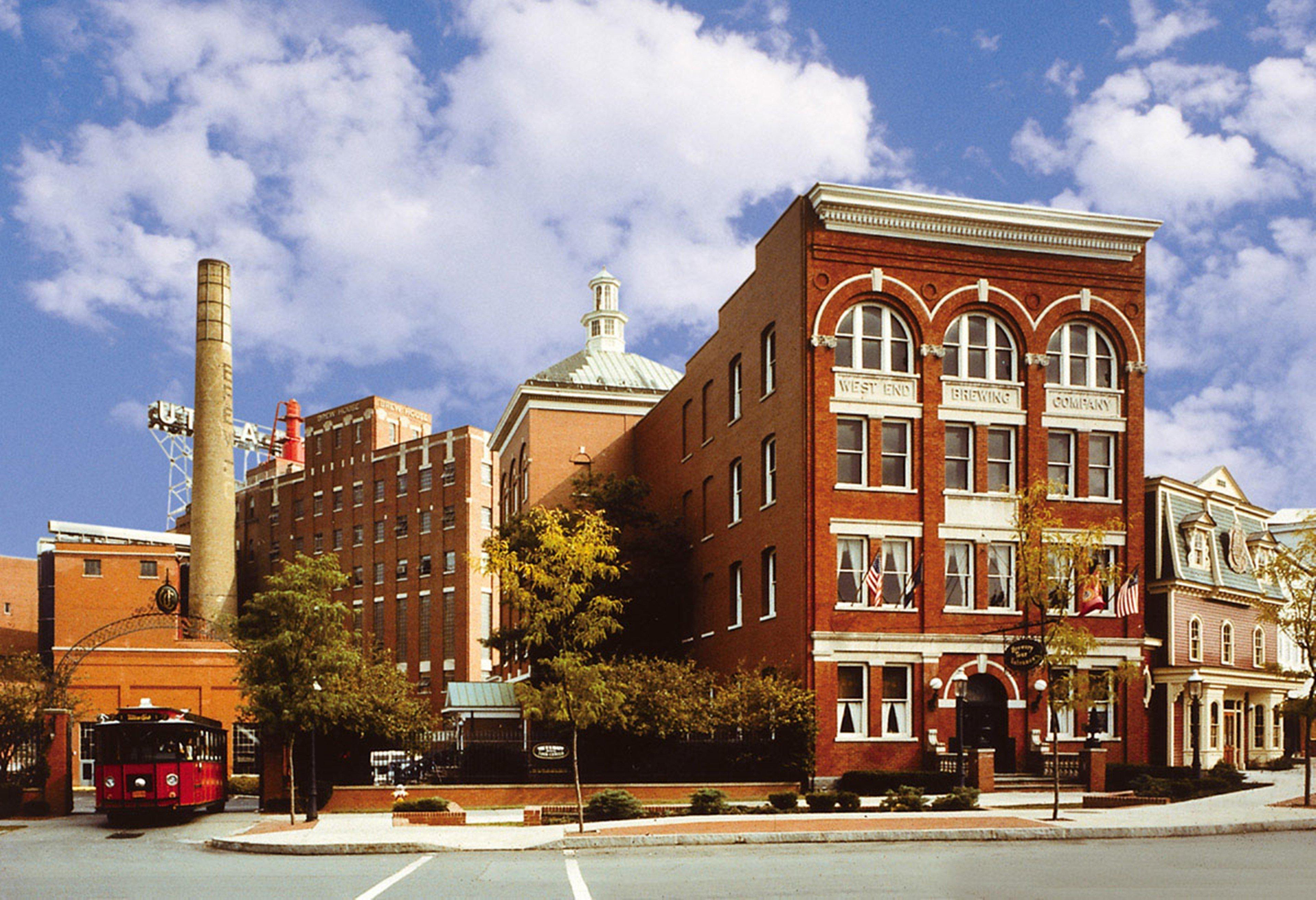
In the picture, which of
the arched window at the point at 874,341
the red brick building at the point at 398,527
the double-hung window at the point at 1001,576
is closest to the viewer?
the arched window at the point at 874,341

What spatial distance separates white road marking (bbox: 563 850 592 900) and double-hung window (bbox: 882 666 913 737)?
18.0m

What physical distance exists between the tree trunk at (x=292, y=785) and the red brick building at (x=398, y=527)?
45.1 metres

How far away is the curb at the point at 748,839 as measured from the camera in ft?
76.5

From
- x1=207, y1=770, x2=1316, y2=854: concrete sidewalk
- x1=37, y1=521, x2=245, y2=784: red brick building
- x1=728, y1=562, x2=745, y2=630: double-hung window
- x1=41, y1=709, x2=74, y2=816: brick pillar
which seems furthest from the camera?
x1=37, y1=521, x2=245, y2=784: red brick building

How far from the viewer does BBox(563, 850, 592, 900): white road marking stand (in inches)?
617

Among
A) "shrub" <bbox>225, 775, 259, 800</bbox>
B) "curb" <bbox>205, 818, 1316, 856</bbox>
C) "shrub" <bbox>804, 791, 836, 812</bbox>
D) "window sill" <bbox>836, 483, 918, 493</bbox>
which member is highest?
"window sill" <bbox>836, 483, 918, 493</bbox>

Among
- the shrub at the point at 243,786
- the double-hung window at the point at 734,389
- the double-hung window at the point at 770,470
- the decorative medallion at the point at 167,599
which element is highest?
the double-hung window at the point at 734,389

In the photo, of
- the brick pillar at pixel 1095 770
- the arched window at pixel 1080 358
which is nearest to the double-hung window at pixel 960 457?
the arched window at pixel 1080 358

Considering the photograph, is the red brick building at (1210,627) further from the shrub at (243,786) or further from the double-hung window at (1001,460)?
the shrub at (243,786)

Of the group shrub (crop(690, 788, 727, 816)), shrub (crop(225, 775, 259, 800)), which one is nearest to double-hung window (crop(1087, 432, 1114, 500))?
shrub (crop(690, 788, 727, 816))

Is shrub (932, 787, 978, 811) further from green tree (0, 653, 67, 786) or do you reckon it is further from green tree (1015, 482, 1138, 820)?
green tree (0, 653, 67, 786)

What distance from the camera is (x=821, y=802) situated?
97.6 feet

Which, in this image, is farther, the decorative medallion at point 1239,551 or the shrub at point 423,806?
the decorative medallion at point 1239,551

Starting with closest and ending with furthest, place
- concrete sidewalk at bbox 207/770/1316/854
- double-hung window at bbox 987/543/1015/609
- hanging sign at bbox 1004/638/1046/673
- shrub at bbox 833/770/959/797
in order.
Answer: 1. concrete sidewalk at bbox 207/770/1316/854
2. hanging sign at bbox 1004/638/1046/673
3. shrub at bbox 833/770/959/797
4. double-hung window at bbox 987/543/1015/609
